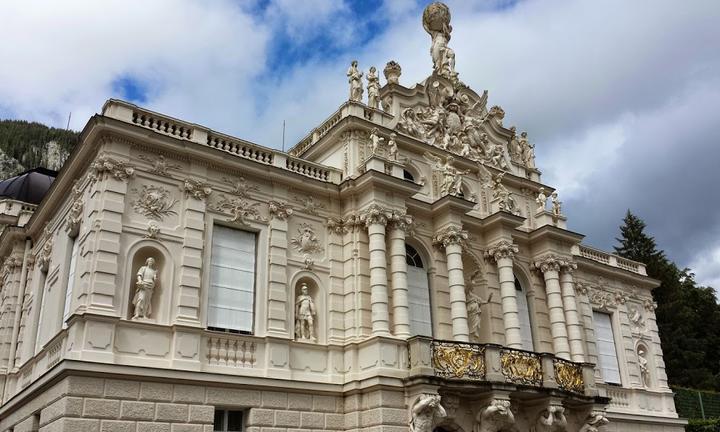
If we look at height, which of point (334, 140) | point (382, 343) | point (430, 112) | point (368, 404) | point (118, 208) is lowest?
point (368, 404)

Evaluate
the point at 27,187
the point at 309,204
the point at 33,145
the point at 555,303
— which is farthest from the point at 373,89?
the point at 33,145

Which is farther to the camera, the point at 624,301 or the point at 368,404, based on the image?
the point at 624,301

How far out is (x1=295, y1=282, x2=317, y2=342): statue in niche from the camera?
19297 mm

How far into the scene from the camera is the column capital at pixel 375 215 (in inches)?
807

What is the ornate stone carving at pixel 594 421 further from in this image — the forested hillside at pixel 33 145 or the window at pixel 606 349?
the forested hillside at pixel 33 145

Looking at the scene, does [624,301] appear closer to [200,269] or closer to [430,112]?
[430,112]

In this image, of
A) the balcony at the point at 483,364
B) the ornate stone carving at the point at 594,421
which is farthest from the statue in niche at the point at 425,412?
the ornate stone carving at the point at 594,421

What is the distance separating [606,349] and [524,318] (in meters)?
5.30

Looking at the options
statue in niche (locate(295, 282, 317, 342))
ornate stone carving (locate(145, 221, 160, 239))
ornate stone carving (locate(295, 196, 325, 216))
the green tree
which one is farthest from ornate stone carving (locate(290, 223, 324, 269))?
the green tree

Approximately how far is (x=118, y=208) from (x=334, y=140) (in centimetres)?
859

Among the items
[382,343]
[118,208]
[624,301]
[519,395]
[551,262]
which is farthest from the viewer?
[624,301]

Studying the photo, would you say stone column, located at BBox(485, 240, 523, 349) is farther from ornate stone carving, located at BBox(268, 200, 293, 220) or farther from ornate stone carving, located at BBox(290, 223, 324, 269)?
ornate stone carving, located at BBox(268, 200, 293, 220)

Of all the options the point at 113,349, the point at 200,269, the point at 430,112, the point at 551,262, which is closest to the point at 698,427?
the point at 551,262

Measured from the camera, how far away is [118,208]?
17.2 m
